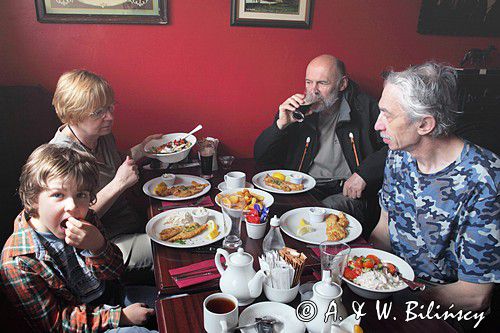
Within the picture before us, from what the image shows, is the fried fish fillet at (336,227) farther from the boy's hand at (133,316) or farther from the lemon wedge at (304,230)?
the boy's hand at (133,316)

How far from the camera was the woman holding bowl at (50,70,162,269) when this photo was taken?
1756 mm

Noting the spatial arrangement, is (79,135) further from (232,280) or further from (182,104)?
(232,280)

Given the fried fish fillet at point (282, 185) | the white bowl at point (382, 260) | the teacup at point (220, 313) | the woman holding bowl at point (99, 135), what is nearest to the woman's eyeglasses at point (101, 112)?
the woman holding bowl at point (99, 135)

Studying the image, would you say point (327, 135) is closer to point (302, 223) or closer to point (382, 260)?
point (302, 223)

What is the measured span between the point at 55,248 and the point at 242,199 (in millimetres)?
769

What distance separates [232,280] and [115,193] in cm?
86

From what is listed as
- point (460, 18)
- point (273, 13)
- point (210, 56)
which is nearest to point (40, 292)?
point (210, 56)

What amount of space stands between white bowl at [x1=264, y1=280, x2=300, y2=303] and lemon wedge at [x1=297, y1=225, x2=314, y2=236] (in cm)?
46

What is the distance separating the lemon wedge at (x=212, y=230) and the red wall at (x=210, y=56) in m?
1.17

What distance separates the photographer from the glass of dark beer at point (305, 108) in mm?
2301

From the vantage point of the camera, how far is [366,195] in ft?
7.60

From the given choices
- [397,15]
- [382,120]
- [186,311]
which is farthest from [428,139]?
[397,15]

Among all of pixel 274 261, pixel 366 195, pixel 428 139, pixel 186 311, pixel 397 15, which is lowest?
pixel 366 195

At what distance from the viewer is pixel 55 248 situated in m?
1.30
